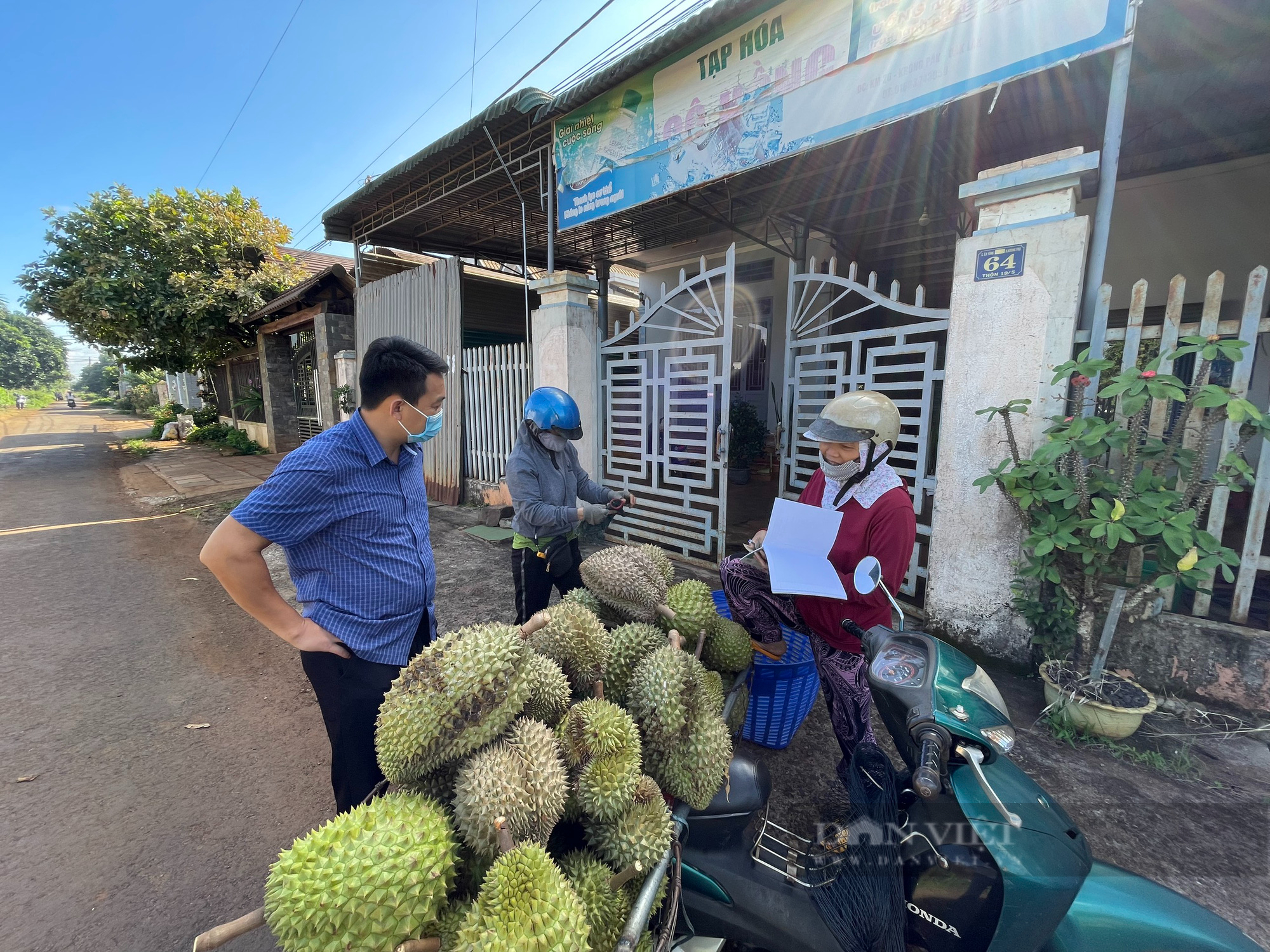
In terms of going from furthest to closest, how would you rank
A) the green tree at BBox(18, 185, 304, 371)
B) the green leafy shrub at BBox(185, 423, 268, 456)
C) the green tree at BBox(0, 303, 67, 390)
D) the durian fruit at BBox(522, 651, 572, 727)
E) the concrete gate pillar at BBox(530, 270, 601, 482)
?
the green tree at BBox(0, 303, 67, 390) < the green leafy shrub at BBox(185, 423, 268, 456) < the green tree at BBox(18, 185, 304, 371) < the concrete gate pillar at BBox(530, 270, 601, 482) < the durian fruit at BBox(522, 651, 572, 727)

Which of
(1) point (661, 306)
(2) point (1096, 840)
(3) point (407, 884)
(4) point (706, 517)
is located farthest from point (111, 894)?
(1) point (661, 306)

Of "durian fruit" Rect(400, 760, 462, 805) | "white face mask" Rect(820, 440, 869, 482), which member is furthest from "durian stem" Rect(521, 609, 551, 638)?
"white face mask" Rect(820, 440, 869, 482)

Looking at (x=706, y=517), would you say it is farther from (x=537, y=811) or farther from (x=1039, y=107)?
(x=1039, y=107)

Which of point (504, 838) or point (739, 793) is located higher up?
point (504, 838)

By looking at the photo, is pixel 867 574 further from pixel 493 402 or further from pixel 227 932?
pixel 493 402

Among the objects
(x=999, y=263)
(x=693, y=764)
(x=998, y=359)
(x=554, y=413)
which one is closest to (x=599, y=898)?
(x=693, y=764)

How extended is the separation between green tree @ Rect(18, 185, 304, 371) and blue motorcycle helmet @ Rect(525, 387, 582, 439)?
15379 millimetres

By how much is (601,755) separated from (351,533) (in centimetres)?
105

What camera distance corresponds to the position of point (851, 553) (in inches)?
82.9

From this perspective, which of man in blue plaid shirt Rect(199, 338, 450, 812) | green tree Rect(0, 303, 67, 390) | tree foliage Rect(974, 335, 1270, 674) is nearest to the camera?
man in blue plaid shirt Rect(199, 338, 450, 812)

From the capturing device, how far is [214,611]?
4715 mm

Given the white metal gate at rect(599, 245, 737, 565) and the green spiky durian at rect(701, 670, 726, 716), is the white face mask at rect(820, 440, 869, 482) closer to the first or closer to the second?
the green spiky durian at rect(701, 670, 726, 716)

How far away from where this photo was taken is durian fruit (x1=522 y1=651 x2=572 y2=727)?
140 cm

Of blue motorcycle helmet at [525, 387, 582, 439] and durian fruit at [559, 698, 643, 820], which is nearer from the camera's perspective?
durian fruit at [559, 698, 643, 820]
